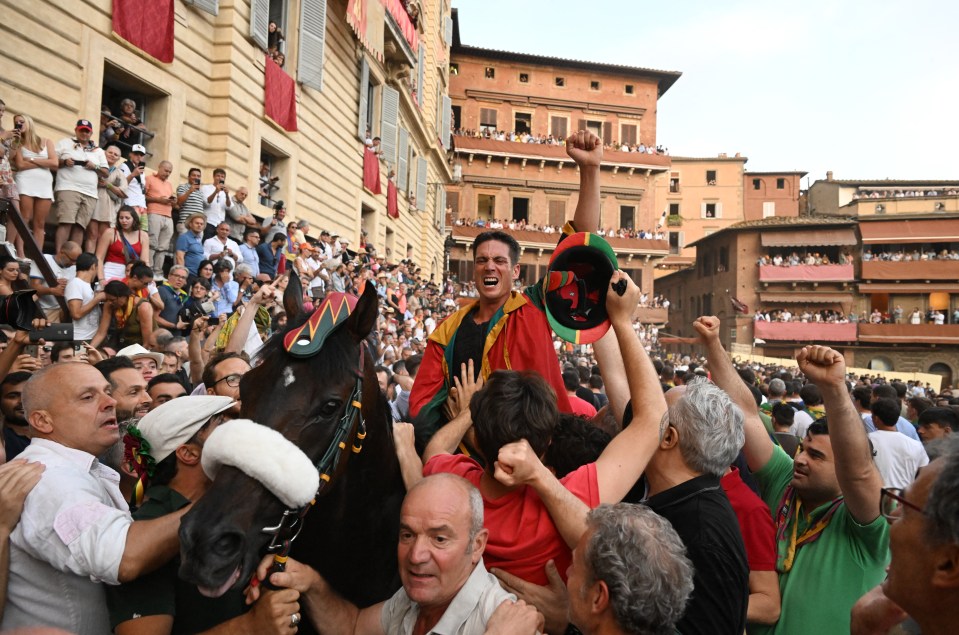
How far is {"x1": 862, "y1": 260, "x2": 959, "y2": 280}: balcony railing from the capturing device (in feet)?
146

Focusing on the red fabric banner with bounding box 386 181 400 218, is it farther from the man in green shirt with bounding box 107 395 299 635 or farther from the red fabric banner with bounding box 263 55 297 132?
the man in green shirt with bounding box 107 395 299 635

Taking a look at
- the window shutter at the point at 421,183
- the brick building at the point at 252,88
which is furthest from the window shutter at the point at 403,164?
the window shutter at the point at 421,183

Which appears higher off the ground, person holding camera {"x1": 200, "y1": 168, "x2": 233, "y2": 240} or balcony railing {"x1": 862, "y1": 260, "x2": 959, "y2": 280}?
balcony railing {"x1": 862, "y1": 260, "x2": 959, "y2": 280}

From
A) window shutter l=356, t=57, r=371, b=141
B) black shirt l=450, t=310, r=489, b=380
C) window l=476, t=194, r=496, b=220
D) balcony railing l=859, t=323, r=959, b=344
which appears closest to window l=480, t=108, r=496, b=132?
window l=476, t=194, r=496, b=220

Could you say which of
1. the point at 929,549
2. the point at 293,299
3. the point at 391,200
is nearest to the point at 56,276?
the point at 293,299

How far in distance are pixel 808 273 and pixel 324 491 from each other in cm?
4828

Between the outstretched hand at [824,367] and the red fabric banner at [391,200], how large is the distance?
25.0m

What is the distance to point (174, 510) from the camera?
2.58 metres

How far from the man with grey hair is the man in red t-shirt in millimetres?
298

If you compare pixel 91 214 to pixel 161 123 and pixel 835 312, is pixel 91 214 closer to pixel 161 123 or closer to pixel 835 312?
pixel 161 123

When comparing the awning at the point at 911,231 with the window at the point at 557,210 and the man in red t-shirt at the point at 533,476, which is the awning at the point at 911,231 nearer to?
the window at the point at 557,210

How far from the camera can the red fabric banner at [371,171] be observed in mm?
23750

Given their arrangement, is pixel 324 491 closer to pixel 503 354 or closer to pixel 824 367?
pixel 503 354

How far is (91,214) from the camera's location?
927 centimetres
